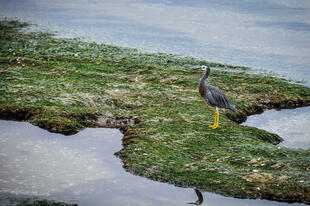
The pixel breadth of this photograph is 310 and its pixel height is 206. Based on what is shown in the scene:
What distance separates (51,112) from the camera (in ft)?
55.5

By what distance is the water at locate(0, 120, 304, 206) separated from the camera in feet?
39.1

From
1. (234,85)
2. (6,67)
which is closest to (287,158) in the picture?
(234,85)

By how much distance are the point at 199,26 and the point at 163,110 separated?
3398 cm

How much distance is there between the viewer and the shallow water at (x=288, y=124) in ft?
59.8

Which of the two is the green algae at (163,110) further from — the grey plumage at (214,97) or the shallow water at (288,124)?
the grey plumage at (214,97)

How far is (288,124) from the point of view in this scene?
2023 cm

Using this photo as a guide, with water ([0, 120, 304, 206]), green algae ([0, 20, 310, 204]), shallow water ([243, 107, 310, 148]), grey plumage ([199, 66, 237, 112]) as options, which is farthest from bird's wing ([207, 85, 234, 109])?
water ([0, 120, 304, 206])

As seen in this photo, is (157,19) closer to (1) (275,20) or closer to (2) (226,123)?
(1) (275,20)

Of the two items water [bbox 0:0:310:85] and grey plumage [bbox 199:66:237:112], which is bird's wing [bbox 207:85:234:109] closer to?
grey plumage [bbox 199:66:237:112]

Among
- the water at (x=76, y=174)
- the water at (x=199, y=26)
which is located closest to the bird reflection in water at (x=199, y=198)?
the water at (x=76, y=174)

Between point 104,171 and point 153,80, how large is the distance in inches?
416

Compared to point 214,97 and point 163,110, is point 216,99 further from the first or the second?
point 163,110

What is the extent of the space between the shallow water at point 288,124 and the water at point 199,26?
7377 millimetres

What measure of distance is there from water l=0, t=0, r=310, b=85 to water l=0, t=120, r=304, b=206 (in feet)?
60.0
